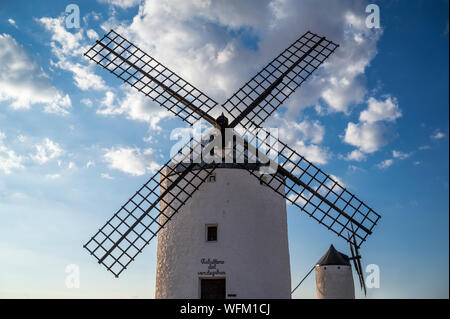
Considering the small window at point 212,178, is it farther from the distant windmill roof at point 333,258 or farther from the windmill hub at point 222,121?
the distant windmill roof at point 333,258

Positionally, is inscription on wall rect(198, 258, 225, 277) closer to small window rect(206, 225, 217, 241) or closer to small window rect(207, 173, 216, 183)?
small window rect(206, 225, 217, 241)

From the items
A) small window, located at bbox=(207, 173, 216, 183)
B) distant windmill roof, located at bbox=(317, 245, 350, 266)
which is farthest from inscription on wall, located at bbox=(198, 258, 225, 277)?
distant windmill roof, located at bbox=(317, 245, 350, 266)

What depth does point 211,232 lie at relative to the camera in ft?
37.2

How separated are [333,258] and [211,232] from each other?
1078 centimetres

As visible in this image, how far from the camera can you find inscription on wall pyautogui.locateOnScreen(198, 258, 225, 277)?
1082 centimetres

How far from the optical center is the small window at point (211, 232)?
11.3m

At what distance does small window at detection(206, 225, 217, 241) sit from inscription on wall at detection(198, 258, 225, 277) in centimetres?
63

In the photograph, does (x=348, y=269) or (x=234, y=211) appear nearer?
(x=234, y=211)

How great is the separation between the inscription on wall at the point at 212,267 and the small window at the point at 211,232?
24.9 inches

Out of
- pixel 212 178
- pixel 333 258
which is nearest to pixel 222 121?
pixel 212 178
